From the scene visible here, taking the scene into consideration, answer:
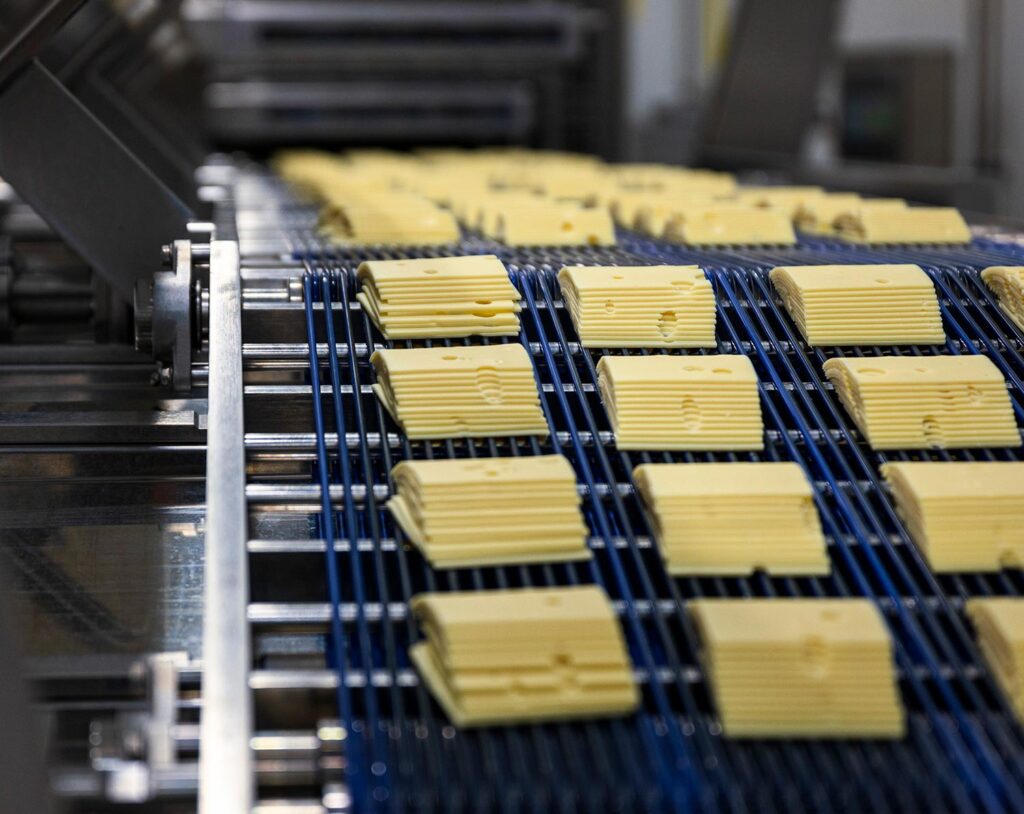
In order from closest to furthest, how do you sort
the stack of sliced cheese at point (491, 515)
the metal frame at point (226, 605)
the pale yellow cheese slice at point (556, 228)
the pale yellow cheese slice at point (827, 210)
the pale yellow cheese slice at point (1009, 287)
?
the metal frame at point (226, 605) < the stack of sliced cheese at point (491, 515) < the pale yellow cheese slice at point (1009, 287) < the pale yellow cheese slice at point (556, 228) < the pale yellow cheese slice at point (827, 210)

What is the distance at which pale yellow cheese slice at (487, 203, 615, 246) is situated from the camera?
295 cm

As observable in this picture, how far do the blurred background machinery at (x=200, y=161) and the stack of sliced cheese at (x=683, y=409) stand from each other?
50 centimetres

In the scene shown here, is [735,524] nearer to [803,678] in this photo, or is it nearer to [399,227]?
[803,678]

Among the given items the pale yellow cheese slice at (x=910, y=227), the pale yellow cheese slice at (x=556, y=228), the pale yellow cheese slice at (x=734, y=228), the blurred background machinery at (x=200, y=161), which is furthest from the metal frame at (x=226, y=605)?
the pale yellow cheese slice at (x=910, y=227)

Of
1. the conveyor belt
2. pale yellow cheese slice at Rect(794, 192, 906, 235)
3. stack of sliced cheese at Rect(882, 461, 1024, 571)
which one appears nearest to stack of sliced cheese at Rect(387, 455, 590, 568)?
the conveyor belt

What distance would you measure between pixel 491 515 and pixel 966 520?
1.97 feet

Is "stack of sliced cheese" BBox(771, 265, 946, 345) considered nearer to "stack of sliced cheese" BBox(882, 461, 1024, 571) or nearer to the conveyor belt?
the conveyor belt

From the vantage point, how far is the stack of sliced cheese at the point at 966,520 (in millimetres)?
1680

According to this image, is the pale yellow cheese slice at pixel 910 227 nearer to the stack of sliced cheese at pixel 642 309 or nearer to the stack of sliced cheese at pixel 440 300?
the stack of sliced cheese at pixel 642 309

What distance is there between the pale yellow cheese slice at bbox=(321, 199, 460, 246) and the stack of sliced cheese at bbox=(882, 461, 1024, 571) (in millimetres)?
1499

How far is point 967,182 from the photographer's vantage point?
15.6 ft

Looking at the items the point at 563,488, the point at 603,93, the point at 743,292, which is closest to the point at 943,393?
the point at 743,292

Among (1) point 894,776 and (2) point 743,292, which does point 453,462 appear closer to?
(1) point 894,776

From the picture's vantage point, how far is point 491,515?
1660mm
